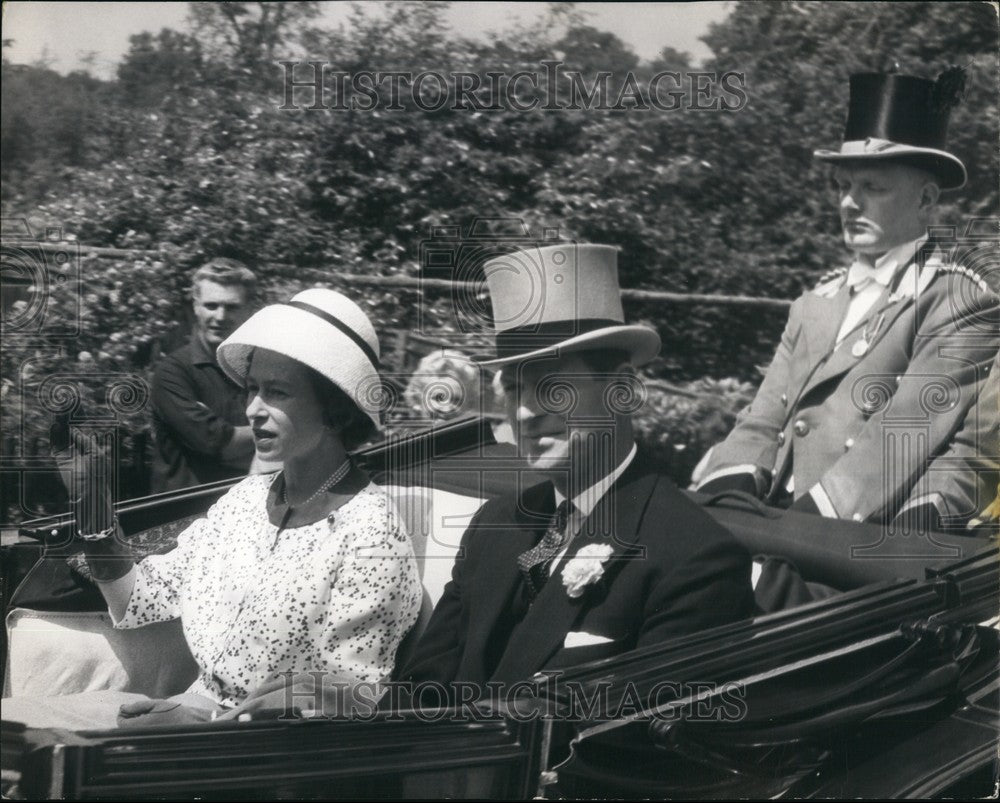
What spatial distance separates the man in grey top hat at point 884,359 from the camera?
332 centimetres

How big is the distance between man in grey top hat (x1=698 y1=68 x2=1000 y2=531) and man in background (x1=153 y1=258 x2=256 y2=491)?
1.23 m

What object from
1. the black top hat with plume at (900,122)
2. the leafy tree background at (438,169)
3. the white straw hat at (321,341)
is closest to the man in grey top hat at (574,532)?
the leafy tree background at (438,169)

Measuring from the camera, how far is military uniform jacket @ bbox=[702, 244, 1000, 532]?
10.9ft

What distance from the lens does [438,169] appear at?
A: 330 centimetres

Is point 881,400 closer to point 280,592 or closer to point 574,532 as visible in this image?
Result: point 574,532

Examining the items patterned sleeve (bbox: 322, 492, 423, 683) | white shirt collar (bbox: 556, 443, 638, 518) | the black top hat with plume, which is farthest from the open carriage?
the black top hat with plume

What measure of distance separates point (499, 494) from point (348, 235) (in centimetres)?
78

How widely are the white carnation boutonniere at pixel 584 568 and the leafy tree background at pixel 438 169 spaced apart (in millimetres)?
356

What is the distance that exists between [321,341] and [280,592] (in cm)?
60

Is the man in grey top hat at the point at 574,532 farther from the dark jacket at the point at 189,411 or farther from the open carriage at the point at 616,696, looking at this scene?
the dark jacket at the point at 189,411

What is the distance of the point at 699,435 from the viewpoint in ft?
11.3

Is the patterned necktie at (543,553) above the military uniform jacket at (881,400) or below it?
below

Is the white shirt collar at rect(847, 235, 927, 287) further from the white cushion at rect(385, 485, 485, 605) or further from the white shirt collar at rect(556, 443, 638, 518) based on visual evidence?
the white cushion at rect(385, 485, 485, 605)

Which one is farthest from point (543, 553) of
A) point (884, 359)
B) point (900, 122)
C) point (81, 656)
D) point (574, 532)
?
point (900, 122)
